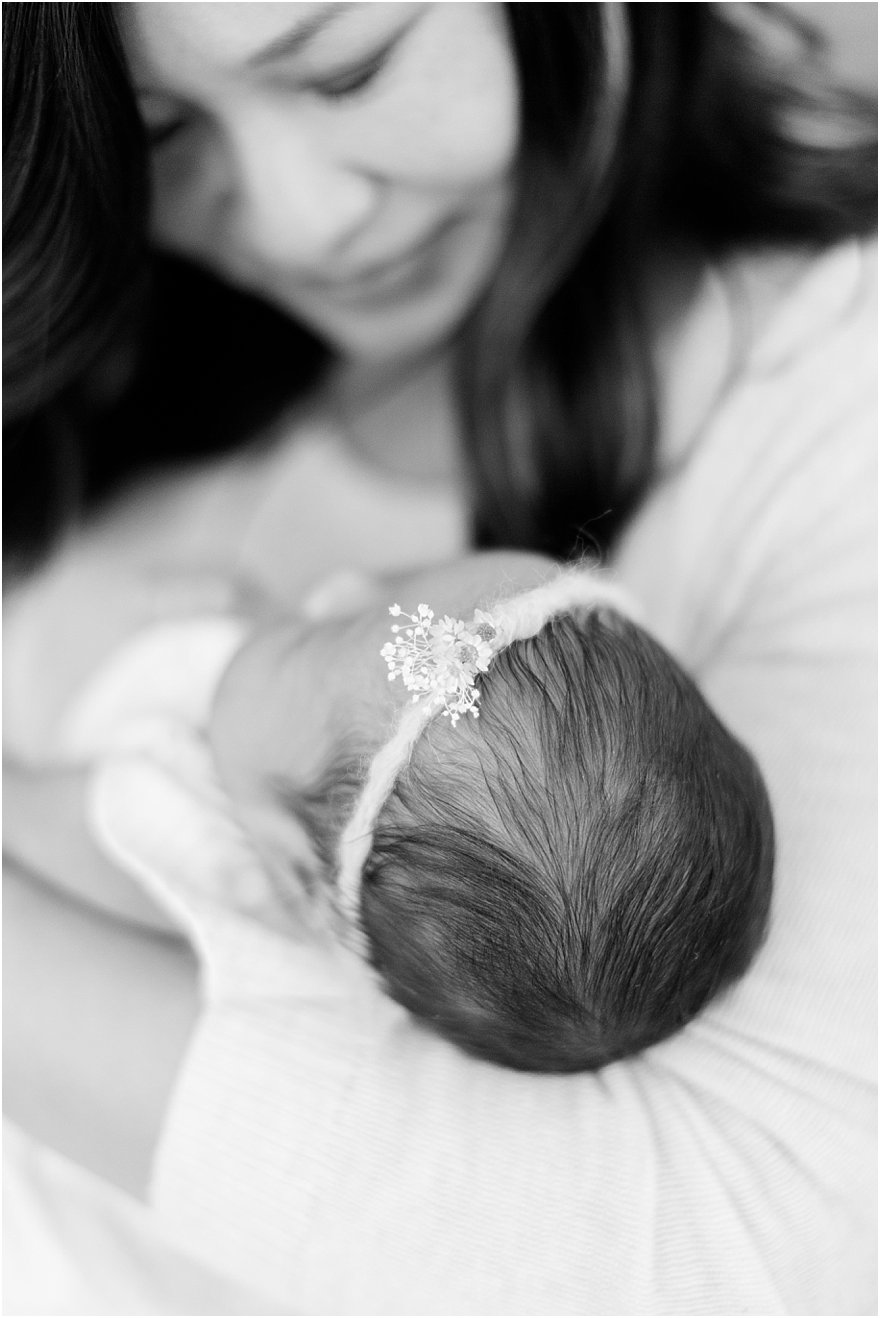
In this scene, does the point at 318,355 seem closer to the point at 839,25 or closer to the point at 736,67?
the point at 736,67

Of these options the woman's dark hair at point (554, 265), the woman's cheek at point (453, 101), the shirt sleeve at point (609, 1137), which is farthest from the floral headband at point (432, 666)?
the woman's cheek at point (453, 101)

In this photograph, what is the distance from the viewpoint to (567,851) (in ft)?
2.62

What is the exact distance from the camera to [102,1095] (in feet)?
3.08

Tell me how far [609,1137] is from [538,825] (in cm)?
27

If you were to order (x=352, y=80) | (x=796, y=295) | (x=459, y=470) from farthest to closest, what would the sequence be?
(x=459, y=470) → (x=796, y=295) → (x=352, y=80)

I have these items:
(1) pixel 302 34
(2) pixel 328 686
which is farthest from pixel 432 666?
(1) pixel 302 34

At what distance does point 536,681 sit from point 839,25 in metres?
0.93

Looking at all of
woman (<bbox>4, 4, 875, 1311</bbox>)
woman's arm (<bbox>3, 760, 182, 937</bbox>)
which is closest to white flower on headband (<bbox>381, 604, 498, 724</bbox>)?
woman (<bbox>4, 4, 875, 1311</bbox>)

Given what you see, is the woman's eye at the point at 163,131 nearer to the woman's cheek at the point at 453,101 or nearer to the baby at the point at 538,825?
the woman's cheek at the point at 453,101

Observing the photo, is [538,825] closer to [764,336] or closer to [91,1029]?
[91,1029]

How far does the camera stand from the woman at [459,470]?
2.76 feet

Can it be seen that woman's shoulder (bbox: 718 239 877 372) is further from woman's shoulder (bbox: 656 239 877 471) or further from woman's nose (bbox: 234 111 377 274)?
woman's nose (bbox: 234 111 377 274)

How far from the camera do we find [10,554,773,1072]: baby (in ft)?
2.64

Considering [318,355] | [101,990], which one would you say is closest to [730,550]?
[318,355]
